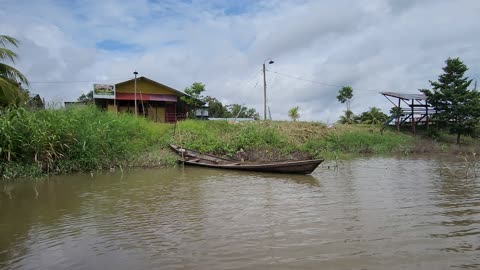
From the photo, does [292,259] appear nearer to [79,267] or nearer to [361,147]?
[79,267]

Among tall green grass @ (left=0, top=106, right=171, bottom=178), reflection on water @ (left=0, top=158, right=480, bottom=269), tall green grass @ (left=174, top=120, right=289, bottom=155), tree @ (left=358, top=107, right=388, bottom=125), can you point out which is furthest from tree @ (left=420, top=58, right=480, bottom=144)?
tall green grass @ (left=0, top=106, right=171, bottom=178)

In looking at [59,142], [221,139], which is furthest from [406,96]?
[59,142]

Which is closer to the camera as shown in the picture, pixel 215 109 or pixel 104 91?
pixel 104 91

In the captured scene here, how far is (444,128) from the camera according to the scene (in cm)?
2716

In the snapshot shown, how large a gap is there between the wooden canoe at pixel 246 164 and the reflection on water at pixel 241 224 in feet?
3.72

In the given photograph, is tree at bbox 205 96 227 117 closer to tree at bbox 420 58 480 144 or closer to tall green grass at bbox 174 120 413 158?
tall green grass at bbox 174 120 413 158

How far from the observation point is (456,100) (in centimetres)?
2511

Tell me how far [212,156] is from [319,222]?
9909mm

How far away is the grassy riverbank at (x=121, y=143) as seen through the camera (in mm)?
11523

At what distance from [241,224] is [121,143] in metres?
9.17

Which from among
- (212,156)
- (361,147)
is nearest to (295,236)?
(212,156)

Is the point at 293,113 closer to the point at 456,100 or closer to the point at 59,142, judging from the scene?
the point at 456,100

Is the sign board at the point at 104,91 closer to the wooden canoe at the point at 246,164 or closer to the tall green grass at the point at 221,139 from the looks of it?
the tall green grass at the point at 221,139

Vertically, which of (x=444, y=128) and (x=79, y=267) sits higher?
(x=444, y=128)
